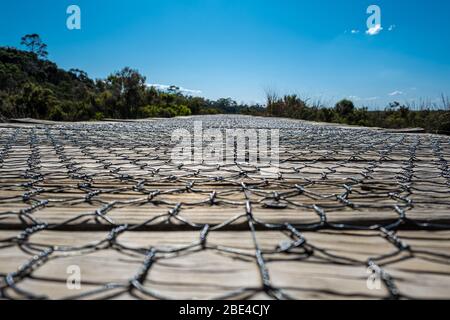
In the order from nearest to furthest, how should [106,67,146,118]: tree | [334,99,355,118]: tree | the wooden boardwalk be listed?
the wooden boardwalk
[334,99,355,118]: tree
[106,67,146,118]: tree

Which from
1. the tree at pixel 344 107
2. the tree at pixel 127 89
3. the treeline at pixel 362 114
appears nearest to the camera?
the treeline at pixel 362 114

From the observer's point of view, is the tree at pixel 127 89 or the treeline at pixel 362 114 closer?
the treeline at pixel 362 114

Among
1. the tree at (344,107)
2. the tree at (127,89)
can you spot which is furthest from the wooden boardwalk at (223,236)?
the tree at (127,89)

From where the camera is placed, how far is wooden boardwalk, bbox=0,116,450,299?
1.46ft

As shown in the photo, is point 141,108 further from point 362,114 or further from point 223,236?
point 223,236

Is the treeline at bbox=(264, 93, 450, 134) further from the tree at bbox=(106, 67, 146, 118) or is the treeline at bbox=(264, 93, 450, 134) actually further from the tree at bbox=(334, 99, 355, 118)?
the tree at bbox=(106, 67, 146, 118)

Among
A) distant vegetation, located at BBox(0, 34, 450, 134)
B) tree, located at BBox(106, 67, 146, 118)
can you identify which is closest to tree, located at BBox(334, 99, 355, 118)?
distant vegetation, located at BBox(0, 34, 450, 134)

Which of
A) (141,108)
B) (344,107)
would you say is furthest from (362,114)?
(141,108)

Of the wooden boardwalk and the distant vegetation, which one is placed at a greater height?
the distant vegetation

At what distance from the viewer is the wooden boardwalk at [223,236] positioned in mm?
444

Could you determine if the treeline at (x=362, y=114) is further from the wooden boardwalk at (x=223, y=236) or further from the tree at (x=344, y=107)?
the wooden boardwalk at (x=223, y=236)

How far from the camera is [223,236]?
1.97ft
